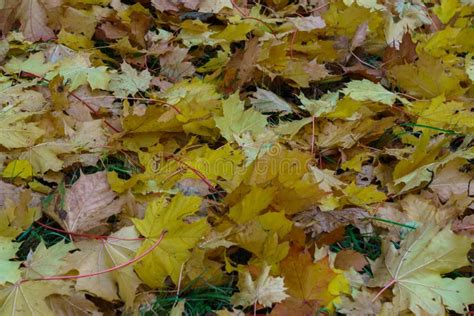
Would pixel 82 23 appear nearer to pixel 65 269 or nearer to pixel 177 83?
pixel 177 83

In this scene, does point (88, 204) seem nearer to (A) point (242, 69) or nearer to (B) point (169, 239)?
(B) point (169, 239)

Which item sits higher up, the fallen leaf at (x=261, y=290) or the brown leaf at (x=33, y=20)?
the brown leaf at (x=33, y=20)

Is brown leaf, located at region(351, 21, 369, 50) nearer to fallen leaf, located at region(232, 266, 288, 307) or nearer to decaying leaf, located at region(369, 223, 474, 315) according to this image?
decaying leaf, located at region(369, 223, 474, 315)

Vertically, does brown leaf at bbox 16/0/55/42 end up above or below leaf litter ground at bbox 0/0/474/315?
above

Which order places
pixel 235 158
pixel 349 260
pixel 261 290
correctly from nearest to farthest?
pixel 261 290 → pixel 349 260 → pixel 235 158

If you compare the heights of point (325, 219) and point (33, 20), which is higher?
point (33, 20)

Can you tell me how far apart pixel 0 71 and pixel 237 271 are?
1135mm

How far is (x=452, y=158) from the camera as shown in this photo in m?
1.57

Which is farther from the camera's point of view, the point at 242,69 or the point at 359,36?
the point at 359,36

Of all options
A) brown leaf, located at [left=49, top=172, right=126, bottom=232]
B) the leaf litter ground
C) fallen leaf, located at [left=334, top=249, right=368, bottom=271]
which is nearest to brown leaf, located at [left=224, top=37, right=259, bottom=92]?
the leaf litter ground

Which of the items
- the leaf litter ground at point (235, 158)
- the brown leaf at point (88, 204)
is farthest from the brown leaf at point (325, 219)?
the brown leaf at point (88, 204)

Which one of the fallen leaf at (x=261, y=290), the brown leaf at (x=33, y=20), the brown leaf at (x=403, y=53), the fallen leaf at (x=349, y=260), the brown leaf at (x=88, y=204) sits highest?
the brown leaf at (x=33, y=20)

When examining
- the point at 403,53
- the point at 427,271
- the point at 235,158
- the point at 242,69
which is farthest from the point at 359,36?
the point at 427,271

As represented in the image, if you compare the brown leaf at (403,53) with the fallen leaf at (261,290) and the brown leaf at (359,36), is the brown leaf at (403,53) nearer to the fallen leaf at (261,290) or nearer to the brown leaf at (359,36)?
the brown leaf at (359,36)
